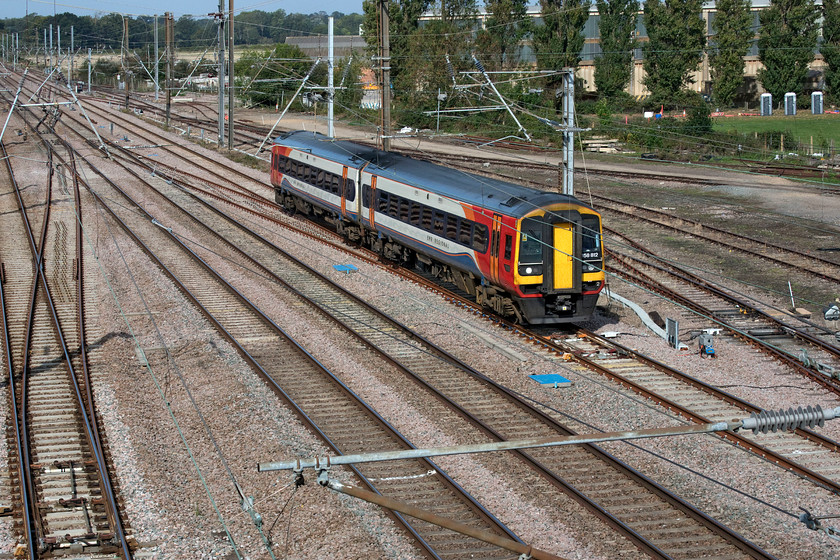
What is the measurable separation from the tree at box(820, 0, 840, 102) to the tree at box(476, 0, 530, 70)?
18.5m

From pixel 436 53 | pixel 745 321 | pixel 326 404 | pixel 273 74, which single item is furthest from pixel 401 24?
pixel 326 404

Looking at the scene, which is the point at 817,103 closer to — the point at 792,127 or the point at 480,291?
the point at 792,127

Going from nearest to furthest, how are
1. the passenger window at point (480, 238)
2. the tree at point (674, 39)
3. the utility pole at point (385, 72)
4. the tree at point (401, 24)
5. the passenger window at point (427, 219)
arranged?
the passenger window at point (480, 238) < the passenger window at point (427, 219) < the utility pole at point (385, 72) < the tree at point (674, 39) < the tree at point (401, 24)

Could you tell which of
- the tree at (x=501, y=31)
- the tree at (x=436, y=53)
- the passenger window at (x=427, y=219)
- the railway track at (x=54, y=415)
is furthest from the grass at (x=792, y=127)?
the railway track at (x=54, y=415)

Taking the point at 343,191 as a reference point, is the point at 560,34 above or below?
above

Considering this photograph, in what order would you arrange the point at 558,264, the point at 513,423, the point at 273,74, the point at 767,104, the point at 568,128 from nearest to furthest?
the point at 513,423, the point at 558,264, the point at 568,128, the point at 767,104, the point at 273,74

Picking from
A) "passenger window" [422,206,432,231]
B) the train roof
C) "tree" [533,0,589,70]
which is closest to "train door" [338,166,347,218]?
the train roof

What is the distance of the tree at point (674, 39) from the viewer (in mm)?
57188

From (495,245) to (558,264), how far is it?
1.28 metres

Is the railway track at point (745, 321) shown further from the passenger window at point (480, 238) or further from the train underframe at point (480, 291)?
the passenger window at point (480, 238)

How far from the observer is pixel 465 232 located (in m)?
19.5

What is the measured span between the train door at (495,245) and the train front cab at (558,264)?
0.67 m

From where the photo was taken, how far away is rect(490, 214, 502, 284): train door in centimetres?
1811

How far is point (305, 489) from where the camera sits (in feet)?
37.9
